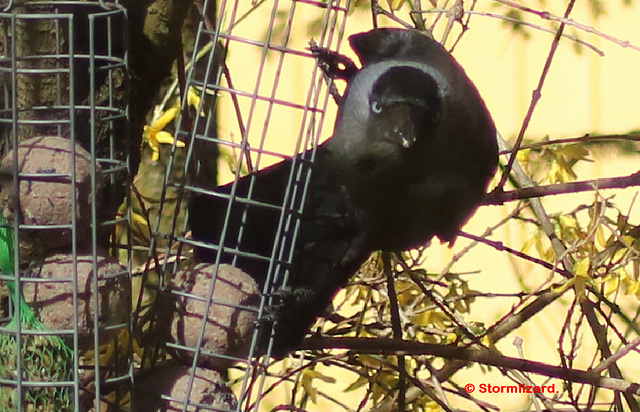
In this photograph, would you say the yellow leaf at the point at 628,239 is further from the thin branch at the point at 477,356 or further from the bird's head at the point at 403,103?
the bird's head at the point at 403,103

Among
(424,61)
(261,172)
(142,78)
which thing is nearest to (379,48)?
(424,61)

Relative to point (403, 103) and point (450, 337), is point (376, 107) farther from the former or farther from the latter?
point (450, 337)

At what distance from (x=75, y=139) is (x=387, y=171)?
2.23 ft

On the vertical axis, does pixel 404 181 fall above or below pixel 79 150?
below

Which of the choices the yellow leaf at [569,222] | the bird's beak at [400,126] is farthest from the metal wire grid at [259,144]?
the yellow leaf at [569,222]

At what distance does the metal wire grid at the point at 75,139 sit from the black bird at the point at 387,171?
0.29 metres

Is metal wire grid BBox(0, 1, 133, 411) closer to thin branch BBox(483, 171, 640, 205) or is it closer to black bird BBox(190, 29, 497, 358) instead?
black bird BBox(190, 29, 497, 358)

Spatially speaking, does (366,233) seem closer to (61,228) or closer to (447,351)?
(447,351)

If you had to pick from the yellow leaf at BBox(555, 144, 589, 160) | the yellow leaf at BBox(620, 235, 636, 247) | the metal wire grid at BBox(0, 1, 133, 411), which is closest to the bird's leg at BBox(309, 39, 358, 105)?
the metal wire grid at BBox(0, 1, 133, 411)

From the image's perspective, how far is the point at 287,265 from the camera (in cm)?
118

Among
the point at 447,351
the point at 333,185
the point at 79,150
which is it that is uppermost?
the point at 79,150

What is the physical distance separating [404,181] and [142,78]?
1.77ft

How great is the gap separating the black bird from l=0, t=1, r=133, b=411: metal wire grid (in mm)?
293

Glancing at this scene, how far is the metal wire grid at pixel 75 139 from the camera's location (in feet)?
3.12
